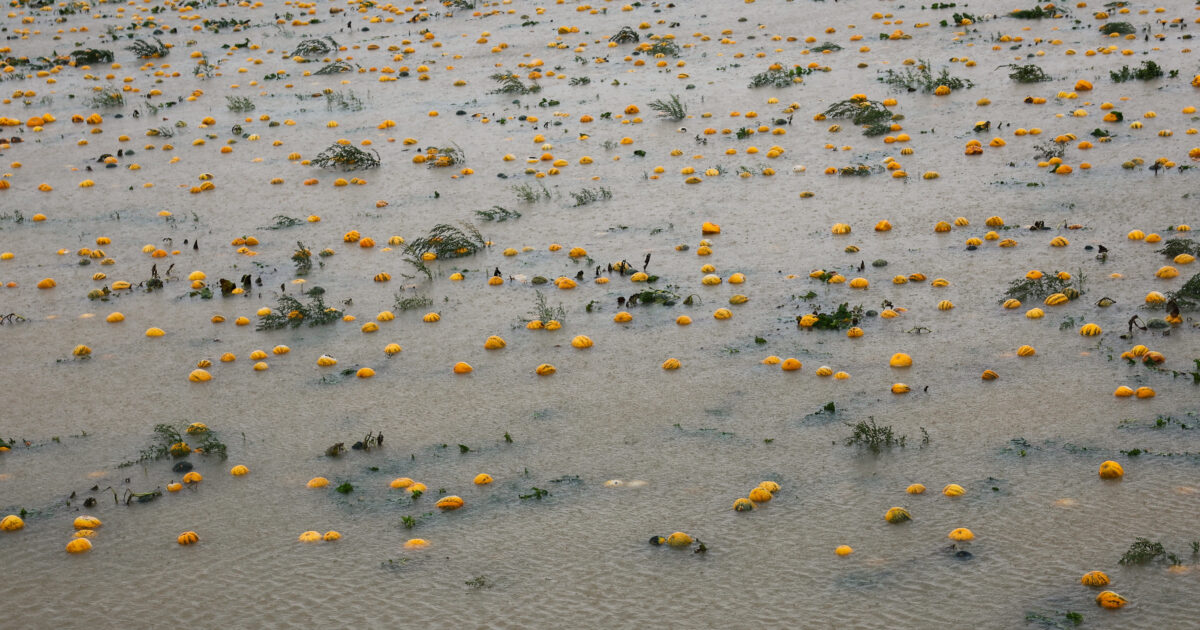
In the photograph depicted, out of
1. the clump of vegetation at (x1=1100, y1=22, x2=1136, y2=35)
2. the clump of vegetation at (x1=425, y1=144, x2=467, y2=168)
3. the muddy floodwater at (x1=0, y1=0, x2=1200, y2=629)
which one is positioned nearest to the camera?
the muddy floodwater at (x1=0, y1=0, x2=1200, y2=629)

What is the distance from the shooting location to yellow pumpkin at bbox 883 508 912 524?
622 centimetres

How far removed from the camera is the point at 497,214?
1278cm

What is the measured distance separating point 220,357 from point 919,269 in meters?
6.68

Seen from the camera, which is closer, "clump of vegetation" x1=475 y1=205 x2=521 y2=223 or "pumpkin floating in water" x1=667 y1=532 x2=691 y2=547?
"pumpkin floating in water" x1=667 y1=532 x2=691 y2=547

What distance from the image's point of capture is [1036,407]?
7516 millimetres

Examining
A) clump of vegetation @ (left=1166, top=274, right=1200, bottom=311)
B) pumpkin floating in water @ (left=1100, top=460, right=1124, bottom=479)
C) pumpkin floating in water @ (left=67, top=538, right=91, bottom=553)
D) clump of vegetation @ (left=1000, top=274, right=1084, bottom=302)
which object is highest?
clump of vegetation @ (left=1166, top=274, right=1200, bottom=311)

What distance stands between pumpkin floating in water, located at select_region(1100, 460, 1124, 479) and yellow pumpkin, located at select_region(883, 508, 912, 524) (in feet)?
4.39

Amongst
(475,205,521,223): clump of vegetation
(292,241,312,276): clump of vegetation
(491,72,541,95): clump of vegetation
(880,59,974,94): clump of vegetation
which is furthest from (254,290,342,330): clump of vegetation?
(880,59,974,94): clump of vegetation

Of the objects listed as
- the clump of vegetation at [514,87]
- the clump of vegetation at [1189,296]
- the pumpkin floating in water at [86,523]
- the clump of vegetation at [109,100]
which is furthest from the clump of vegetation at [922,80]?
the clump of vegetation at [109,100]

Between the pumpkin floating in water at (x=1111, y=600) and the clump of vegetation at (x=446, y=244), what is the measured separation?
25.7 ft

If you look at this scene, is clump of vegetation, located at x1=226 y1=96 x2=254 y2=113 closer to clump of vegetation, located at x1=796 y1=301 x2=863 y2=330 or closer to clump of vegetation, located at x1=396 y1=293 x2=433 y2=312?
clump of vegetation, located at x1=396 y1=293 x2=433 y2=312

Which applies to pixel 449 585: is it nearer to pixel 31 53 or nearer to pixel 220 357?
pixel 220 357

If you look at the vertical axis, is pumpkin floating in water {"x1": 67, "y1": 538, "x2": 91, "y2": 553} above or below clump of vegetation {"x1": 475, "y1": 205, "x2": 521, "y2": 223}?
below

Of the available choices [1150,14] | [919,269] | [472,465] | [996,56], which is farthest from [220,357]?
[1150,14]
